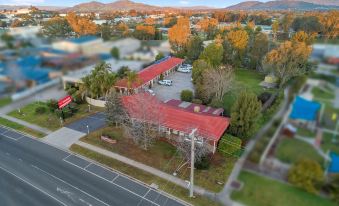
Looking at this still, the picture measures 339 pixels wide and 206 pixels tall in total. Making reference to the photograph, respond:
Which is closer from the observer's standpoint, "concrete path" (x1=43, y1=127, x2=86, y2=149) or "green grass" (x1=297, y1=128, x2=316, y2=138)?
"green grass" (x1=297, y1=128, x2=316, y2=138)

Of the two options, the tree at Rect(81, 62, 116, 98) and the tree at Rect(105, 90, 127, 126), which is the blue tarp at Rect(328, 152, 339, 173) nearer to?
the tree at Rect(105, 90, 127, 126)

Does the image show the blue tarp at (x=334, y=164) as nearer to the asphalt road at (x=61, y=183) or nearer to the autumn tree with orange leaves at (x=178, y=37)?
the asphalt road at (x=61, y=183)

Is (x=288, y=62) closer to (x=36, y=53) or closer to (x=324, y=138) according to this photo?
(x=36, y=53)

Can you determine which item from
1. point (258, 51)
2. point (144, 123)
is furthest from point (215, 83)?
point (258, 51)

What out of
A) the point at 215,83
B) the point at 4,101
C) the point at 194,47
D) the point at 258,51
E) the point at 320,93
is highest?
the point at 320,93

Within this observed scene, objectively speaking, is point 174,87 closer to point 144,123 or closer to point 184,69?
point 184,69

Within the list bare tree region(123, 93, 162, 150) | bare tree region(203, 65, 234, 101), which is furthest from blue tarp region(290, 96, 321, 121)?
bare tree region(203, 65, 234, 101)
